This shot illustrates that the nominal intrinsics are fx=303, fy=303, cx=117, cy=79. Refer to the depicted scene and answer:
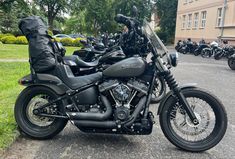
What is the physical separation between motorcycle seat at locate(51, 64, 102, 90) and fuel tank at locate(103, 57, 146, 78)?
0.26 metres

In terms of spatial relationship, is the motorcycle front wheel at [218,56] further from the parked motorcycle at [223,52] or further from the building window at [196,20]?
the building window at [196,20]

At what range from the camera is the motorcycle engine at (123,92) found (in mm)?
3798

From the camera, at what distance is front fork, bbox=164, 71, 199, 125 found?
379 cm

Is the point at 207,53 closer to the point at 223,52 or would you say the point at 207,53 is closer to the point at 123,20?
the point at 223,52

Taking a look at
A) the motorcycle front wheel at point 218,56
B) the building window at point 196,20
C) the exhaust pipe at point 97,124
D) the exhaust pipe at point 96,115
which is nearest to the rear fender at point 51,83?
the exhaust pipe at point 96,115

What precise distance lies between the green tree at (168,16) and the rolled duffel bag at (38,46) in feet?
141

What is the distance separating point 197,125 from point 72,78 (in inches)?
68.2

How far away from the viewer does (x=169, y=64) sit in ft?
12.8

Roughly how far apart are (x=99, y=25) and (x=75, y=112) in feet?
132

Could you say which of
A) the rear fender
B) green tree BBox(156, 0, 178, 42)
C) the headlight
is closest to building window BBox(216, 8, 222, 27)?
green tree BBox(156, 0, 178, 42)

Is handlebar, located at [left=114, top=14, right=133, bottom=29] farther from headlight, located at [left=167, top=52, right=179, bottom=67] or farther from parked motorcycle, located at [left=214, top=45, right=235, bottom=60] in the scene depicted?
parked motorcycle, located at [left=214, top=45, right=235, bottom=60]

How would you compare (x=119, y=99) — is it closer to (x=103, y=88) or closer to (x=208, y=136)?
(x=103, y=88)

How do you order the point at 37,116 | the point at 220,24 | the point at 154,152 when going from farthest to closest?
the point at 220,24 < the point at 37,116 < the point at 154,152

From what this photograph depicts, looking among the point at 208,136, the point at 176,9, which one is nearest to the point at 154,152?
the point at 208,136
